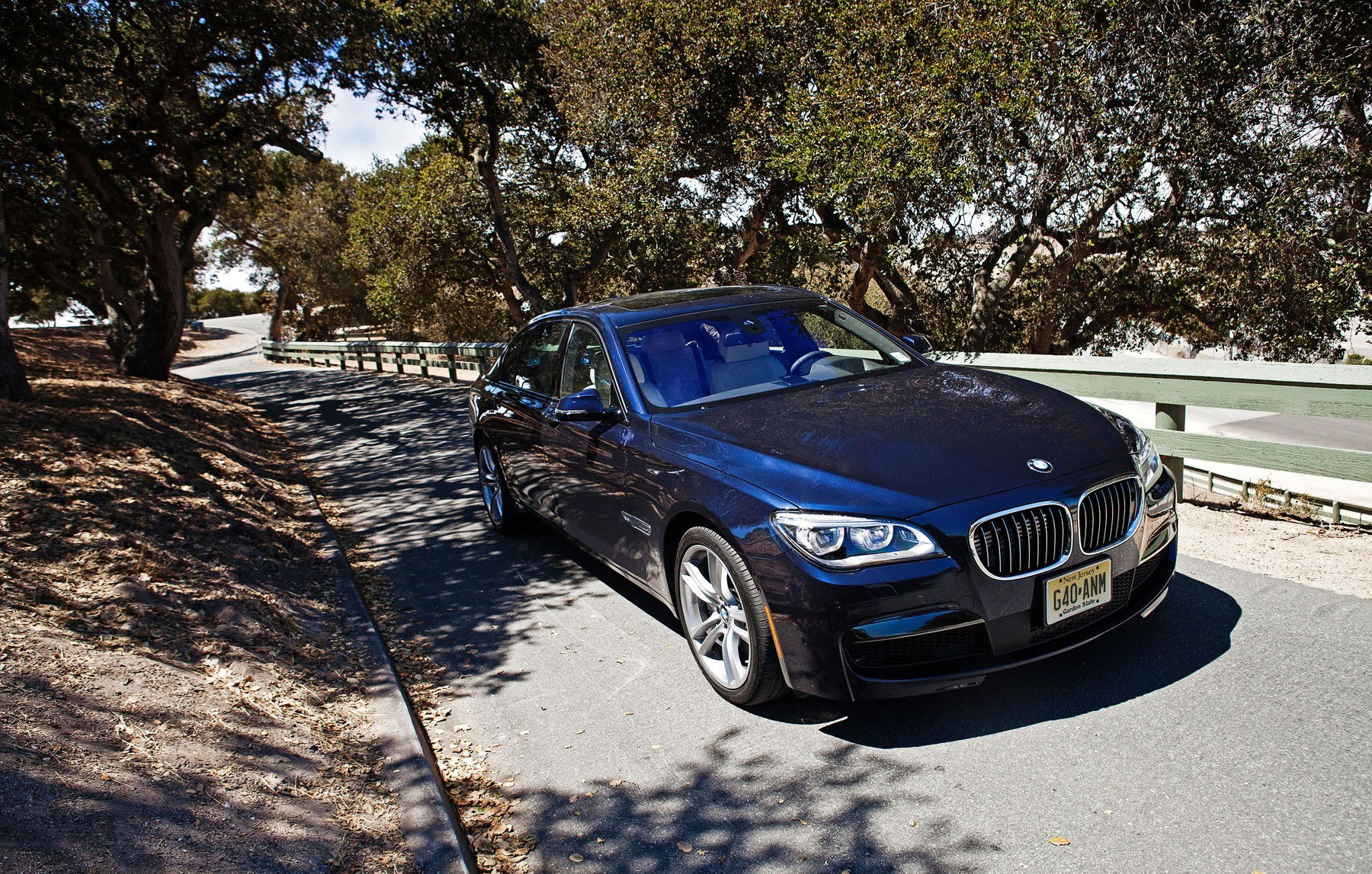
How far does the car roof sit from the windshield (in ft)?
0.32

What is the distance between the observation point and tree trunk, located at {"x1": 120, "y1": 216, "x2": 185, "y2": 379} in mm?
17750

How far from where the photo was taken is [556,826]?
10.7ft

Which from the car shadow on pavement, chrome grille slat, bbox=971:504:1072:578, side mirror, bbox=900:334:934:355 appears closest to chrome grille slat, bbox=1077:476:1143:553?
chrome grille slat, bbox=971:504:1072:578

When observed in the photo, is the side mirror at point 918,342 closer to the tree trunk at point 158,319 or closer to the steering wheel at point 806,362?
the steering wheel at point 806,362

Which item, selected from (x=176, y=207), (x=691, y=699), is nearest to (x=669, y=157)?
(x=176, y=207)

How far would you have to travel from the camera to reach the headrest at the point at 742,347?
486 cm

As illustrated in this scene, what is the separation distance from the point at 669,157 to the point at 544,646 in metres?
12.9

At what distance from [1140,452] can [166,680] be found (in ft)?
Result: 14.6

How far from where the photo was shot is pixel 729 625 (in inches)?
154

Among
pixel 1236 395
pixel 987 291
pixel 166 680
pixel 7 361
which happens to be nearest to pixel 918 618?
pixel 166 680

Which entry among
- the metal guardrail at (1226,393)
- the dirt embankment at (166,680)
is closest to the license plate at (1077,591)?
the dirt embankment at (166,680)

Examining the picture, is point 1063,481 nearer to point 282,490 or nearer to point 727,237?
point 282,490

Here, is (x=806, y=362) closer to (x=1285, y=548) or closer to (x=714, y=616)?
(x=714, y=616)

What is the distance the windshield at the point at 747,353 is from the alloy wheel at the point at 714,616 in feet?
2.88
